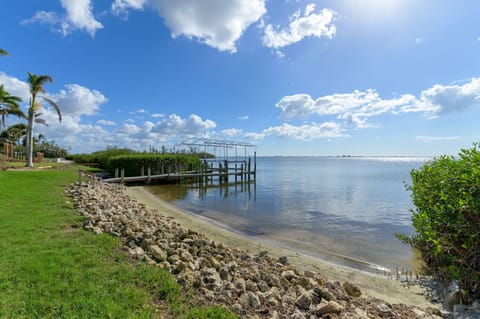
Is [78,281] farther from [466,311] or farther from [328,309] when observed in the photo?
[466,311]

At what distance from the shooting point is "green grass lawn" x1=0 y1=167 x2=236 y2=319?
2.64 metres

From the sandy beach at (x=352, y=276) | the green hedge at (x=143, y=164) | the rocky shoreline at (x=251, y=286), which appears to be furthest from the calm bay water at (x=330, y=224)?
the green hedge at (x=143, y=164)

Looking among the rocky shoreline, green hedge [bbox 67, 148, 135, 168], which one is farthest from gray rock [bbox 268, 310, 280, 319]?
green hedge [bbox 67, 148, 135, 168]

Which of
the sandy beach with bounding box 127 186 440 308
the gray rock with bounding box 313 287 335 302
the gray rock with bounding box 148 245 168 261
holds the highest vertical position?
the gray rock with bounding box 148 245 168 261

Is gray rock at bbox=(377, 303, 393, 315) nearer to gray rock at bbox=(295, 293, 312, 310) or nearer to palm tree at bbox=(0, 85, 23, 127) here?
gray rock at bbox=(295, 293, 312, 310)

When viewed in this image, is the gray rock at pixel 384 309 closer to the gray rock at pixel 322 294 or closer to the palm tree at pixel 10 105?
the gray rock at pixel 322 294

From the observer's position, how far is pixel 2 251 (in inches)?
153

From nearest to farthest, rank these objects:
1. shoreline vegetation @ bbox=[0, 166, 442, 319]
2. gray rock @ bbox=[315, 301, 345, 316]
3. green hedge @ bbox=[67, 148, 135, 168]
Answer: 1. shoreline vegetation @ bbox=[0, 166, 442, 319]
2. gray rock @ bbox=[315, 301, 345, 316]
3. green hedge @ bbox=[67, 148, 135, 168]

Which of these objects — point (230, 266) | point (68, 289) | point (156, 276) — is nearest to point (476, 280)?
point (230, 266)

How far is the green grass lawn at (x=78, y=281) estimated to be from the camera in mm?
2641

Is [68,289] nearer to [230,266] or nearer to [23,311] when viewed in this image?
[23,311]

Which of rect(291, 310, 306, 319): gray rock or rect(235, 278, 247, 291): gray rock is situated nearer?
rect(291, 310, 306, 319): gray rock

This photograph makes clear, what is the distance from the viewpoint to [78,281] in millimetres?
3152

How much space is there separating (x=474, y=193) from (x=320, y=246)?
513 cm
